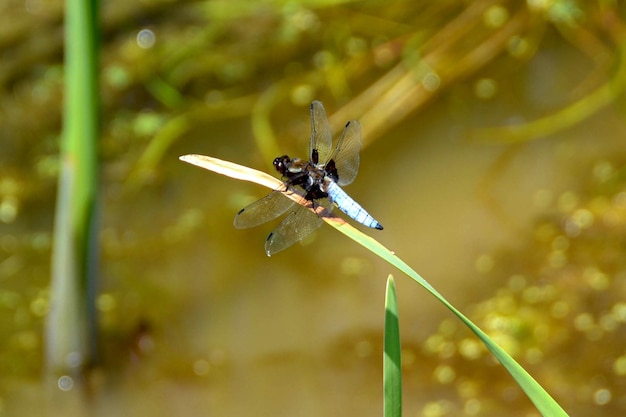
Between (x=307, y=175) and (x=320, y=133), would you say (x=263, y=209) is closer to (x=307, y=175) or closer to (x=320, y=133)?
(x=307, y=175)

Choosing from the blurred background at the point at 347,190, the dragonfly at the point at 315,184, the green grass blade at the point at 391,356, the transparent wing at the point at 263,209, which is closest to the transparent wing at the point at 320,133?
the dragonfly at the point at 315,184

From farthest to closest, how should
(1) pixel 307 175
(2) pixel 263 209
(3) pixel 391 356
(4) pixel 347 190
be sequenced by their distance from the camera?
1. (4) pixel 347 190
2. (1) pixel 307 175
3. (2) pixel 263 209
4. (3) pixel 391 356

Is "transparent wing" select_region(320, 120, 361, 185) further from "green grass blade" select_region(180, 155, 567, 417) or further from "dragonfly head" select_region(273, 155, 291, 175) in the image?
"green grass blade" select_region(180, 155, 567, 417)

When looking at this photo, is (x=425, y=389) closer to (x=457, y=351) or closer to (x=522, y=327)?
(x=457, y=351)

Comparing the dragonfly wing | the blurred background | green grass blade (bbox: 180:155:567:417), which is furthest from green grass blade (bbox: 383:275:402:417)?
the blurred background

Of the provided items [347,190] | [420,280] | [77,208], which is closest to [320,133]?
[77,208]

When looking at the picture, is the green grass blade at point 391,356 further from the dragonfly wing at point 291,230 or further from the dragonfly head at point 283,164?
the dragonfly head at point 283,164
